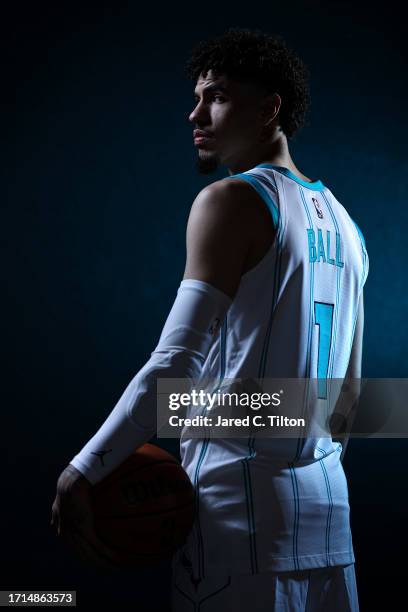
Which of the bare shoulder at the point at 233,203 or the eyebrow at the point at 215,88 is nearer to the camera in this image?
the bare shoulder at the point at 233,203

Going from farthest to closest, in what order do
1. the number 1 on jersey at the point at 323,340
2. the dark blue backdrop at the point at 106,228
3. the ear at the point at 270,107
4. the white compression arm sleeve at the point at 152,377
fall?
the dark blue backdrop at the point at 106,228
the ear at the point at 270,107
the number 1 on jersey at the point at 323,340
the white compression arm sleeve at the point at 152,377

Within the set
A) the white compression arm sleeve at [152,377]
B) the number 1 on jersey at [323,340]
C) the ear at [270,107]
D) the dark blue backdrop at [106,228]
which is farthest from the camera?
the dark blue backdrop at [106,228]

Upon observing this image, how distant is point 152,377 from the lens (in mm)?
869

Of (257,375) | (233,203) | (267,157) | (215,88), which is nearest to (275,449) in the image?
(257,375)

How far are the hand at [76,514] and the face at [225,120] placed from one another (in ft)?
1.86

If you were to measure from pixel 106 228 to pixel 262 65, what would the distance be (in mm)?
1135

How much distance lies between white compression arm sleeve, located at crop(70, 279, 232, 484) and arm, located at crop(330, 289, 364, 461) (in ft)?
1.26

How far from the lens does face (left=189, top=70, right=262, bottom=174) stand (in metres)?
1.11

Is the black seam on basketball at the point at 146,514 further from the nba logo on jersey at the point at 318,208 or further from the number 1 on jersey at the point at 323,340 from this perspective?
the nba logo on jersey at the point at 318,208

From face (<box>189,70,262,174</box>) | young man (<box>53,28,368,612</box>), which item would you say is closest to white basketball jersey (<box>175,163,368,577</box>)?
young man (<box>53,28,368,612</box>)

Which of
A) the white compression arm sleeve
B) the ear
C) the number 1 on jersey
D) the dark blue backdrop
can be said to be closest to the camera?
the white compression arm sleeve

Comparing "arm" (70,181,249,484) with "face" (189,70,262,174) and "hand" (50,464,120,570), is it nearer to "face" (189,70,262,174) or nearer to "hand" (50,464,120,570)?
"hand" (50,464,120,570)

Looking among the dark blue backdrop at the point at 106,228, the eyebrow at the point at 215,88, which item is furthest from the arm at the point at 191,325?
the dark blue backdrop at the point at 106,228

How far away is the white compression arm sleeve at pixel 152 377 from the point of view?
0.87m
